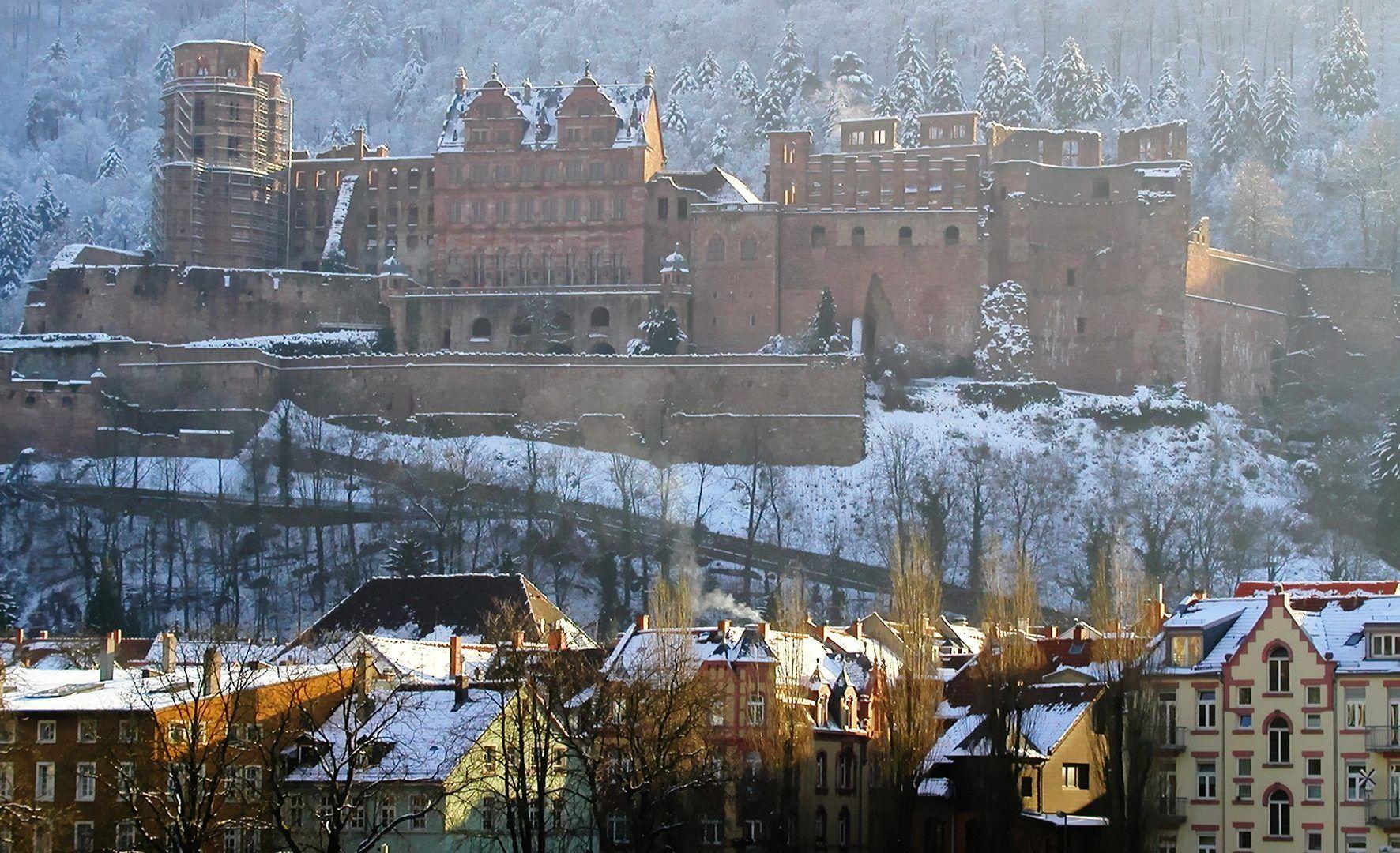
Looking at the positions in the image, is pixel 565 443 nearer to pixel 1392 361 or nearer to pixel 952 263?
pixel 952 263

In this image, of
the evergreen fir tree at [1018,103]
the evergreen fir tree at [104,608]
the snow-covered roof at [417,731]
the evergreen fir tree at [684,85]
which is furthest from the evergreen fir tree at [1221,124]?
the snow-covered roof at [417,731]

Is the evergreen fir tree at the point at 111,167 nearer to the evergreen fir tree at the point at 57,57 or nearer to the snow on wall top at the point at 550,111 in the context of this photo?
the evergreen fir tree at the point at 57,57

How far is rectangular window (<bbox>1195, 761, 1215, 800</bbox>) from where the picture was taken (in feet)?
186

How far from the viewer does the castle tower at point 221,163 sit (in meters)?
115

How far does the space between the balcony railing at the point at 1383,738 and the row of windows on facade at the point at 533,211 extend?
5953cm

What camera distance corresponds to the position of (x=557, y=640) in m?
64.0

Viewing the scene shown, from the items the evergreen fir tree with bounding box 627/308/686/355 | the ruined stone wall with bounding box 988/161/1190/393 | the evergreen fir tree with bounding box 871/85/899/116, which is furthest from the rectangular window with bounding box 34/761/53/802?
the evergreen fir tree with bounding box 871/85/899/116

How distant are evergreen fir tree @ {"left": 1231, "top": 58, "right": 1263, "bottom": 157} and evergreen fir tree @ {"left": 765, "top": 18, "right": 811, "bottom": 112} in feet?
80.4

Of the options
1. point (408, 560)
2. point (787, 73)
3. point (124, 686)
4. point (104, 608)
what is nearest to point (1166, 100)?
point (787, 73)

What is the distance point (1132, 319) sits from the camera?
106312 millimetres

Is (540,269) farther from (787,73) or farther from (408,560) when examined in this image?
(787,73)

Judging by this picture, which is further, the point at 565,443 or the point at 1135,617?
the point at 565,443

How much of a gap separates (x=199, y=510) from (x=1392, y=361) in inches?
1810

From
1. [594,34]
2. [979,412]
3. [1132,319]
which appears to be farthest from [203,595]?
[594,34]
